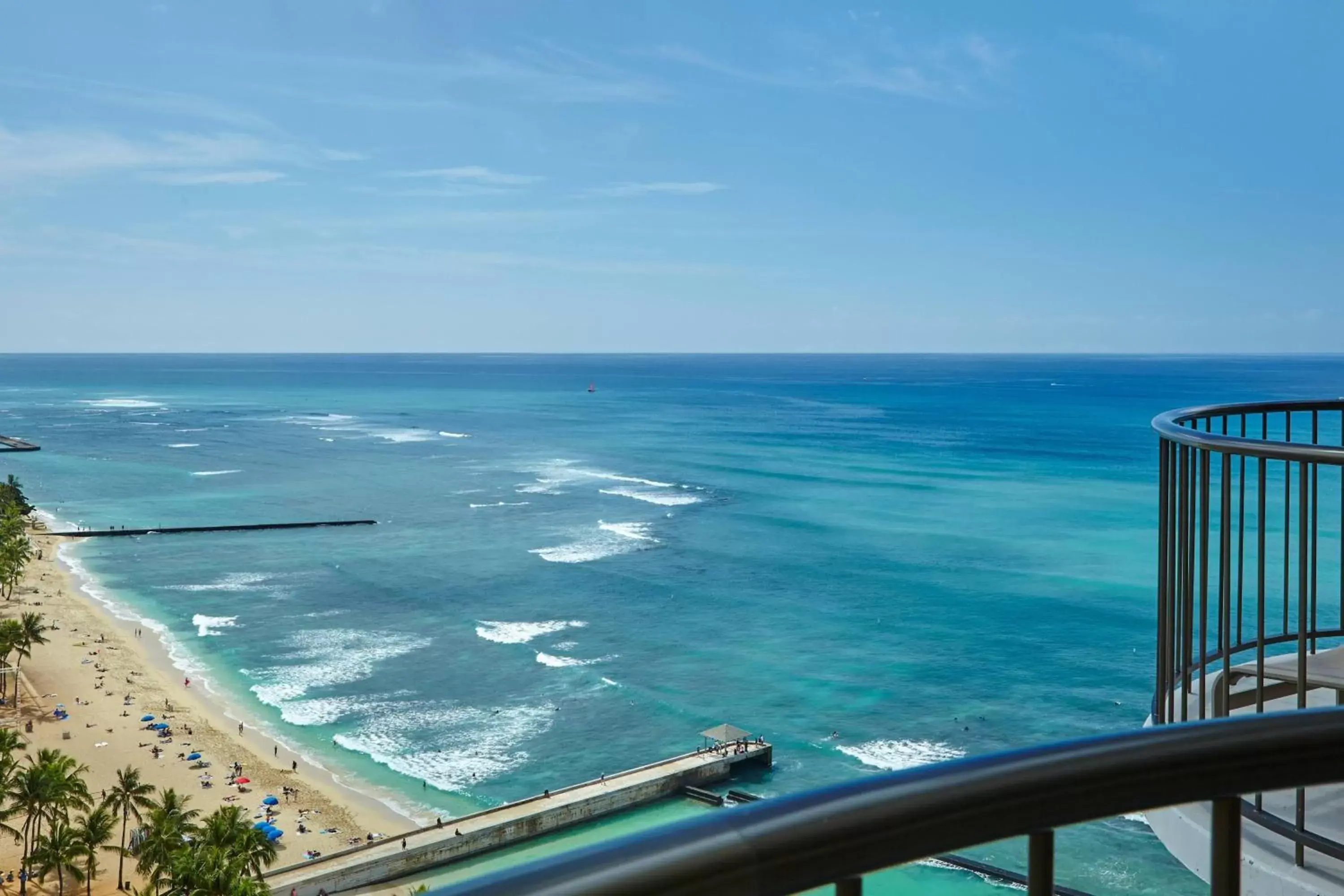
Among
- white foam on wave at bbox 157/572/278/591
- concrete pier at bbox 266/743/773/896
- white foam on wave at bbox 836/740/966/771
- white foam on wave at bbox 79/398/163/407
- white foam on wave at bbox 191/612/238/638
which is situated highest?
white foam on wave at bbox 79/398/163/407

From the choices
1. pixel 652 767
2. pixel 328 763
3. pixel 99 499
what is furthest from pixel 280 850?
pixel 99 499

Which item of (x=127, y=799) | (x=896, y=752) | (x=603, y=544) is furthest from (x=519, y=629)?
(x=127, y=799)

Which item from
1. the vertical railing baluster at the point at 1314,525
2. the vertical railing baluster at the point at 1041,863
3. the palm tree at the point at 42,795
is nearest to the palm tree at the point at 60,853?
the palm tree at the point at 42,795

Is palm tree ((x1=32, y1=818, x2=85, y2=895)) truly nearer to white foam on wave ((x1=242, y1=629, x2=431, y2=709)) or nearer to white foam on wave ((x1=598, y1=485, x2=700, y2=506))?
white foam on wave ((x1=242, y1=629, x2=431, y2=709))

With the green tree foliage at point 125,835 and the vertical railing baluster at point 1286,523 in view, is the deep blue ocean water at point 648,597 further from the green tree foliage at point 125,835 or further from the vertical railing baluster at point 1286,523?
the vertical railing baluster at point 1286,523

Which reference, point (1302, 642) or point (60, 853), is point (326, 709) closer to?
point (60, 853)

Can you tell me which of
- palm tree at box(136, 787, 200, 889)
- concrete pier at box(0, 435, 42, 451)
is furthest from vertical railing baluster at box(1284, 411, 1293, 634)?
concrete pier at box(0, 435, 42, 451)
